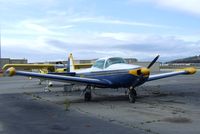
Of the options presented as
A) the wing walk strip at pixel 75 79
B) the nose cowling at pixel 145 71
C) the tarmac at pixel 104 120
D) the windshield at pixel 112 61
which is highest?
the windshield at pixel 112 61

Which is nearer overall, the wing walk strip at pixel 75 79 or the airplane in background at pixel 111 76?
the airplane in background at pixel 111 76

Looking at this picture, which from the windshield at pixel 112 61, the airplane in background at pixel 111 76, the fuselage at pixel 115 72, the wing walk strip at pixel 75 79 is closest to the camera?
the airplane in background at pixel 111 76

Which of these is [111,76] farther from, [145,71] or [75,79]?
[145,71]

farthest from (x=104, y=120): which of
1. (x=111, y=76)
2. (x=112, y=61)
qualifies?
(x=112, y=61)

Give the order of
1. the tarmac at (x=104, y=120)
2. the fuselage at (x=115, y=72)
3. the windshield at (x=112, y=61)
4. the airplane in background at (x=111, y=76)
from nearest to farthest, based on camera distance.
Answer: the tarmac at (x=104, y=120) → the airplane in background at (x=111, y=76) → the fuselage at (x=115, y=72) → the windshield at (x=112, y=61)

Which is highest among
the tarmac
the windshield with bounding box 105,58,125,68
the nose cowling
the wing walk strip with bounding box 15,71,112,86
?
the windshield with bounding box 105,58,125,68

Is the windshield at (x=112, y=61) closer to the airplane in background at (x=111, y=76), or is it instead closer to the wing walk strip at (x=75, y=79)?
the airplane in background at (x=111, y=76)

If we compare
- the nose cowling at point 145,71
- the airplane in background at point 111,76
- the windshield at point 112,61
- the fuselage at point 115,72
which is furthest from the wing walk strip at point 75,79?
the nose cowling at point 145,71

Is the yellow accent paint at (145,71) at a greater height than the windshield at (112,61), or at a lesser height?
lesser

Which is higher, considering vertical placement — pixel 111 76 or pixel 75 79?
pixel 111 76

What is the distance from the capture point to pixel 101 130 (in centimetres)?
940

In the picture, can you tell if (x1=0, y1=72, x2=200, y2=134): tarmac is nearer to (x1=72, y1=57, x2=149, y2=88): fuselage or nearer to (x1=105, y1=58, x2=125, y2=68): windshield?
(x1=72, y1=57, x2=149, y2=88): fuselage

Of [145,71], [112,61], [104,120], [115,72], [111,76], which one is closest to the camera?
[104,120]

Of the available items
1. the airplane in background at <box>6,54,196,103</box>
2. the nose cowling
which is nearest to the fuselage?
the airplane in background at <box>6,54,196,103</box>
